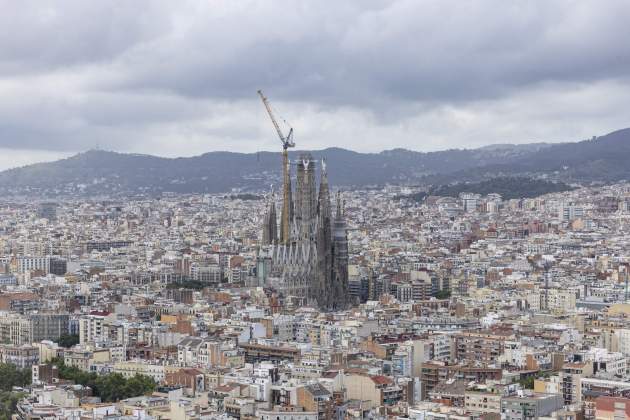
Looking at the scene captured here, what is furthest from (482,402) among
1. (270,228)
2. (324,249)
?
(270,228)

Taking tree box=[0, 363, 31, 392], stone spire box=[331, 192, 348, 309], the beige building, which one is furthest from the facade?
stone spire box=[331, 192, 348, 309]

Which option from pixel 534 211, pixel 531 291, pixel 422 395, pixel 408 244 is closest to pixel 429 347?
pixel 422 395

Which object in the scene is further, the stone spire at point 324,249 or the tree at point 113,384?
the stone spire at point 324,249

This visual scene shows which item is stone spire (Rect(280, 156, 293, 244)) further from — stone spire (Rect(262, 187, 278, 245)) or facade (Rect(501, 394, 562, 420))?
facade (Rect(501, 394, 562, 420))

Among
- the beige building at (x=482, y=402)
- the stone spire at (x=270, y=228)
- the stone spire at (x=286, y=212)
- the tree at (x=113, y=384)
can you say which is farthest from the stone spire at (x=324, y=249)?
the beige building at (x=482, y=402)

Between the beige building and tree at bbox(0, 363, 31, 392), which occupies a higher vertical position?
the beige building

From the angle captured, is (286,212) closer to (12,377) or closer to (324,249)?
(324,249)

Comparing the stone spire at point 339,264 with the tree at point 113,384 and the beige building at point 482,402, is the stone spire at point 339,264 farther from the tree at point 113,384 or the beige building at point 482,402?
the beige building at point 482,402

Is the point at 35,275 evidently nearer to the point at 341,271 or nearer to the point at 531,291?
the point at 341,271
